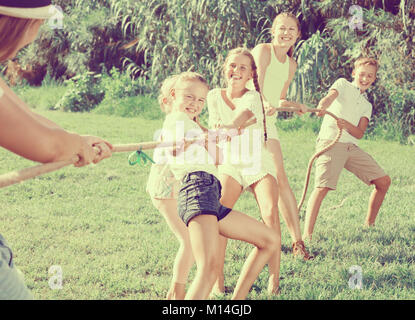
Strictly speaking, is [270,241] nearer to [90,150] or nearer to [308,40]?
[90,150]

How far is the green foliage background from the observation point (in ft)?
34.5

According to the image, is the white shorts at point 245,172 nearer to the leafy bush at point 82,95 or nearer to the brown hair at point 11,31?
the brown hair at point 11,31

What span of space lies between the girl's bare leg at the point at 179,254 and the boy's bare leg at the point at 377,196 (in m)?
2.40

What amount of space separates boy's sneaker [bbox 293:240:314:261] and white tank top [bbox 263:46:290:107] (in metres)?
1.09

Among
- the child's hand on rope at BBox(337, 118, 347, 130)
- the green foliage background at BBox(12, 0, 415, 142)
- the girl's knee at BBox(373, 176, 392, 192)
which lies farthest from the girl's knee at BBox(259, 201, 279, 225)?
the green foliage background at BBox(12, 0, 415, 142)

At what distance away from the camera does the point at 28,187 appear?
7.11 m

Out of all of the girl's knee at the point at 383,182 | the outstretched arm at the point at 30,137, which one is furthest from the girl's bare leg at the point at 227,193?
the girl's knee at the point at 383,182

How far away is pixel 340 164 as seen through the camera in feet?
17.5

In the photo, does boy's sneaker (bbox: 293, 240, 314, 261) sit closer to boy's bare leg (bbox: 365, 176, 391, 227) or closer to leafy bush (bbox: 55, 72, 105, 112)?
boy's bare leg (bbox: 365, 176, 391, 227)

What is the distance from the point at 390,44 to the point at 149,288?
7.68 metres

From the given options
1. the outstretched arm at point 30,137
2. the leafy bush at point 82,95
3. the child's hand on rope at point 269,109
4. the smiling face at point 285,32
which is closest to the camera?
the outstretched arm at point 30,137

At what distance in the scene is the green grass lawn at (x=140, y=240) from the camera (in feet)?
13.9
